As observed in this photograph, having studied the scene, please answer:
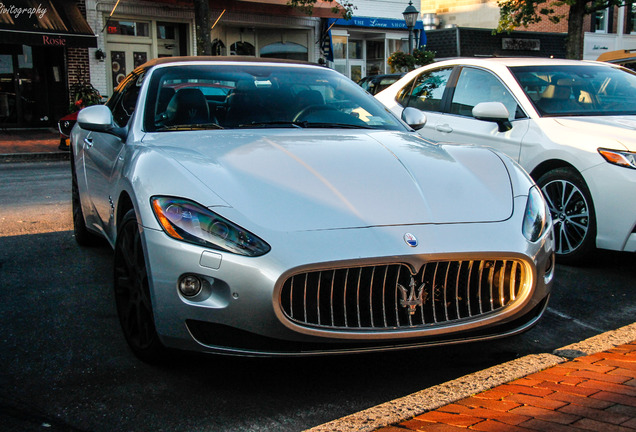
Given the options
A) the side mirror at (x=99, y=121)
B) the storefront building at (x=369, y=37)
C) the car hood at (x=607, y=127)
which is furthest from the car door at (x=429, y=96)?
the storefront building at (x=369, y=37)

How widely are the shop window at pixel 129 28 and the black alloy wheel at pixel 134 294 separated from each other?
65.1 feet

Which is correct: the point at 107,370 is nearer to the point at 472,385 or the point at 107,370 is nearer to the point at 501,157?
the point at 472,385

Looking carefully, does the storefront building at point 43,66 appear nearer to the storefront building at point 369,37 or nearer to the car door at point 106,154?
the storefront building at point 369,37

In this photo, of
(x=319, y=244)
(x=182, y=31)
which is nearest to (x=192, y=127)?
(x=319, y=244)

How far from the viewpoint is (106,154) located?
4.48 m

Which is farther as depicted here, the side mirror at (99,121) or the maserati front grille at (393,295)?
the side mirror at (99,121)

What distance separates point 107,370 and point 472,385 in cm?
163

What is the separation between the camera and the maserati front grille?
112 inches

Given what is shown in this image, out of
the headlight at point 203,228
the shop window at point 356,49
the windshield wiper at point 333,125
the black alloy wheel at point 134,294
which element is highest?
the shop window at point 356,49

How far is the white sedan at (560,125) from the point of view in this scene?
5031mm

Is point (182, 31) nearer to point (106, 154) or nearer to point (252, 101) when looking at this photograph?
point (106, 154)

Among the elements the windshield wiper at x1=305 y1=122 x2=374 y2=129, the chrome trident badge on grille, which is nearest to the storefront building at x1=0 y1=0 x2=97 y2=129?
the windshield wiper at x1=305 y1=122 x2=374 y2=129

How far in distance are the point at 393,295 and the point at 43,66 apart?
66.2 ft

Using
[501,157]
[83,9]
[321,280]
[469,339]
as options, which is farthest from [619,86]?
[83,9]
